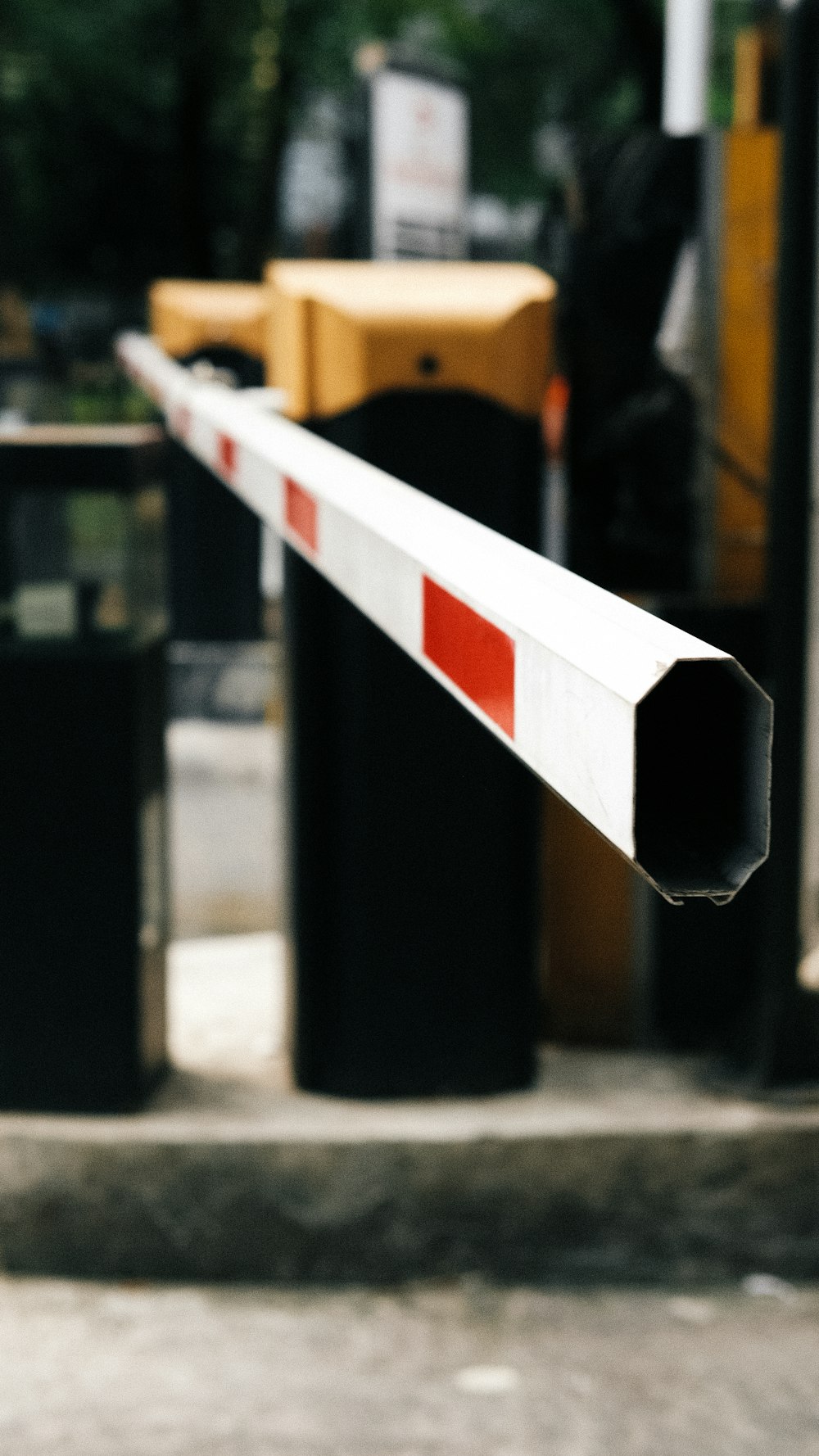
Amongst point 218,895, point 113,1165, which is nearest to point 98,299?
point 218,895

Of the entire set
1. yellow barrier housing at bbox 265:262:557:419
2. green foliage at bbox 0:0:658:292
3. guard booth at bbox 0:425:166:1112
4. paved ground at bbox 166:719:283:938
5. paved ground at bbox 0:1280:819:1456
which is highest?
green foliage at bbox 0:0:658:292

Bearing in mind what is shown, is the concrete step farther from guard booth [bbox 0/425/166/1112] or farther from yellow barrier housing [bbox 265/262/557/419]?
yellow barrier housing [bbox 265/262/557/419]

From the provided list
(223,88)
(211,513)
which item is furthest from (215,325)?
(223,88)

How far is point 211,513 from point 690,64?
4.18 metres

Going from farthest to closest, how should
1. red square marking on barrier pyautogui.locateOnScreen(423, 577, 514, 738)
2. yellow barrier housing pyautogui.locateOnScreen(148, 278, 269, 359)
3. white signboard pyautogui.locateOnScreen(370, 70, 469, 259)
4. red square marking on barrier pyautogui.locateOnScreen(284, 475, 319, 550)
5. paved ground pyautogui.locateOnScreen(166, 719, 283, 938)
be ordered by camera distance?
yellow barrier housing pyautogui.locateOnScreen(148, 278, 269, 359), white signboard pyautogui.locateOnScreen(370, 70, 469, 259), paved ground pyautogui.locateOnScreen(166, 719, 283, 938), red square marking on barrier pyautogui.locateOnScreen(284, 475, 319, 550), red square marking on barrier pyautogui.locateOnScreen(423, 577, 514, 738)

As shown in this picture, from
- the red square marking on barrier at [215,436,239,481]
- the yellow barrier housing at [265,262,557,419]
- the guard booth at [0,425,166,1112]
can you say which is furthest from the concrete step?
the yellow barrier housing at [265,262,557,419]

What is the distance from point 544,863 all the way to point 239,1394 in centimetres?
130

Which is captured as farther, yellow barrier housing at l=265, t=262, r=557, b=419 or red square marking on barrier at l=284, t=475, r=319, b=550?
yellow barrier housing at l=265, t=262, r=557, b=419

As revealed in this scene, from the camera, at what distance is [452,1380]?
10.2 feet

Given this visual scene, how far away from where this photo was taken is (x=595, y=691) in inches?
47.5

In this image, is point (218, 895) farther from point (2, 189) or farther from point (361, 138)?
point (2, 189)

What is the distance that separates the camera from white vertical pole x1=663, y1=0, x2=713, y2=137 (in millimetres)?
5711

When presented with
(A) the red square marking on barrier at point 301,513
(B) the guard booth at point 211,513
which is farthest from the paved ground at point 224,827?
(A) the red square marking on barrier at point 301,513

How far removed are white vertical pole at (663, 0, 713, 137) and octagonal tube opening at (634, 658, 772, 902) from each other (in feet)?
15.8
